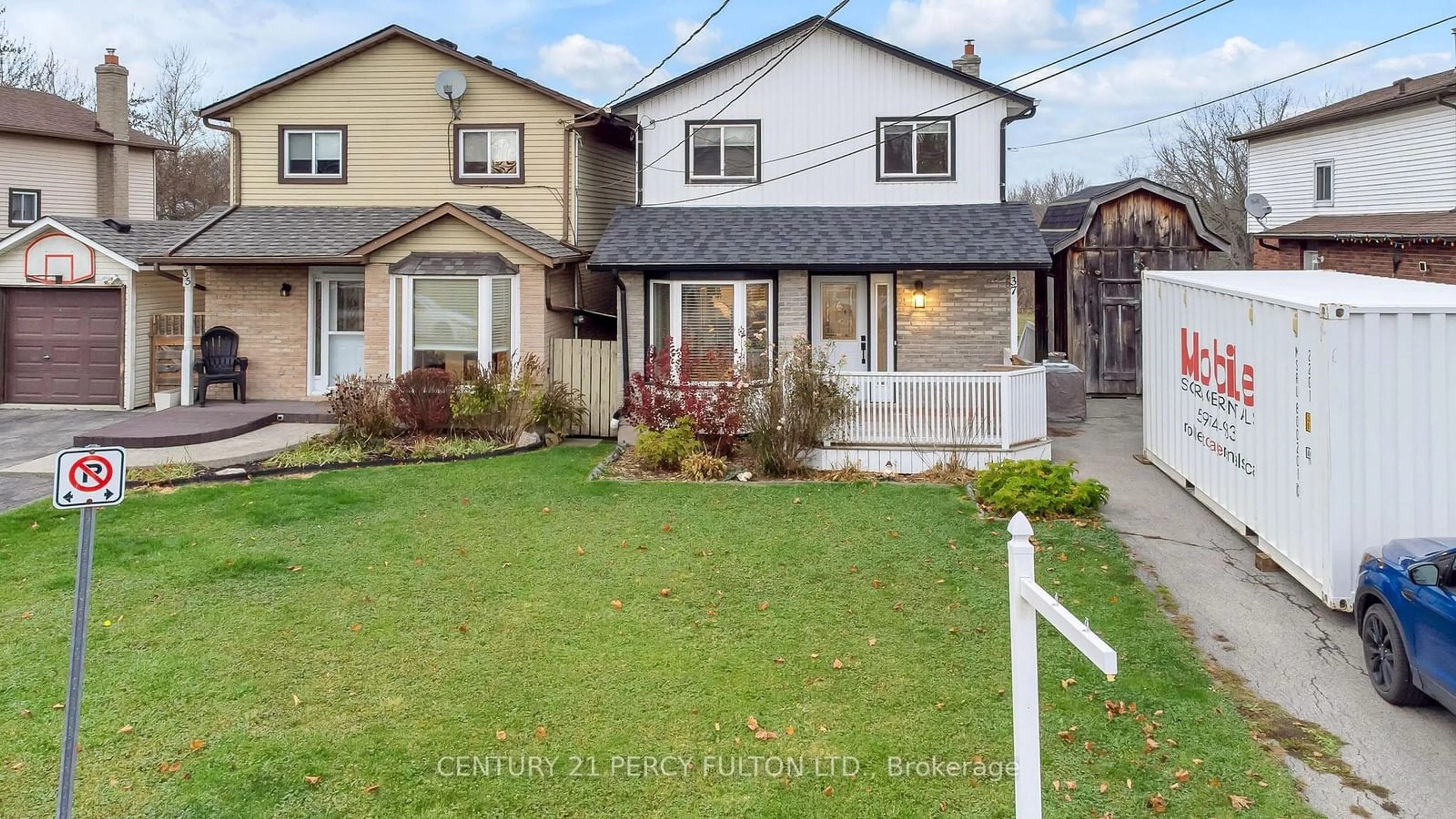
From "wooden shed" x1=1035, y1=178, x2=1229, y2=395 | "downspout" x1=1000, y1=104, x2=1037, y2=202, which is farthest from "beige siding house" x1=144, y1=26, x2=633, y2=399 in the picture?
"wooden shed" x1=1035, y1=178, x2=1229, y2=395

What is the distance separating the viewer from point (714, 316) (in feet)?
55.7

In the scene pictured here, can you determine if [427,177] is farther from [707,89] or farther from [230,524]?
[230,524]

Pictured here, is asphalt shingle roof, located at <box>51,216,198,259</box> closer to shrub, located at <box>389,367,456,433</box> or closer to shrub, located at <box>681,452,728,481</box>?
shrub, located at <box>389,367,456,433</box>

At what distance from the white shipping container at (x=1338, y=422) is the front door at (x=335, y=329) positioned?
1415cm

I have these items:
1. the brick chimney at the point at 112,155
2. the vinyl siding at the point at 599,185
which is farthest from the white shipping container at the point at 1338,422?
the brick chimney at the point at 112,155

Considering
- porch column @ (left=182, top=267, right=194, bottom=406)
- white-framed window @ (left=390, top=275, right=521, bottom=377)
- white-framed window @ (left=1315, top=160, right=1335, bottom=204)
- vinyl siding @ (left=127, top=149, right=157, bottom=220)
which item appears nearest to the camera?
white-framed window @ (left=390, top=275, right=521, bottom=377)

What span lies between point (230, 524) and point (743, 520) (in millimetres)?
5233

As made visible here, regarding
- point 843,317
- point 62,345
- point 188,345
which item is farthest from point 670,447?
point 62,345

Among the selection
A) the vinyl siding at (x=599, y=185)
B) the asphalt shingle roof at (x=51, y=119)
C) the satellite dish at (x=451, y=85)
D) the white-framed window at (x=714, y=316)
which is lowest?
the white-framed window at (x=714, y=316)

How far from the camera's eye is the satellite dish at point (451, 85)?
18.6 metres

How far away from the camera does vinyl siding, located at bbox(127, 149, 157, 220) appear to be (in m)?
27.7

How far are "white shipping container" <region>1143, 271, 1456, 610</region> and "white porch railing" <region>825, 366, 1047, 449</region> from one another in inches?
141

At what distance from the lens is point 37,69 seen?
127 feet

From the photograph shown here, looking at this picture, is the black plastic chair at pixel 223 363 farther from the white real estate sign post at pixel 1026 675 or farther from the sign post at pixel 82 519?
the white real estate sign post at pixel 1026 675
